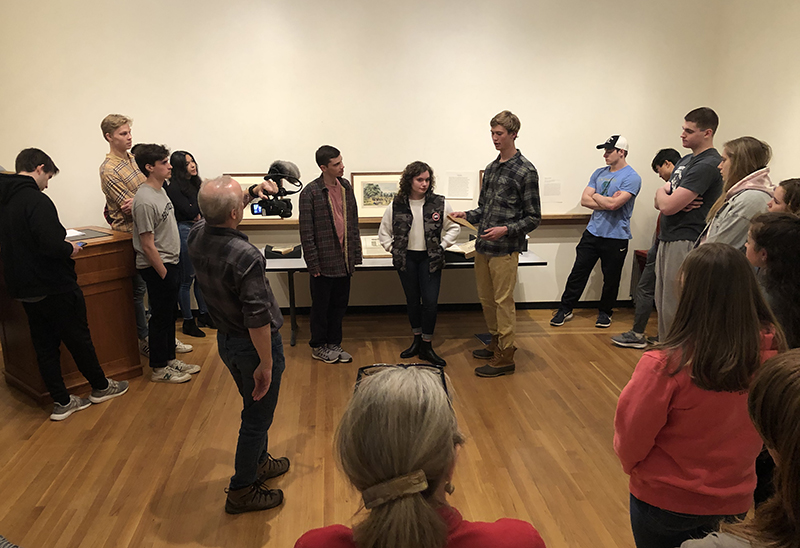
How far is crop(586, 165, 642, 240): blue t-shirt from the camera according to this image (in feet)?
14.8

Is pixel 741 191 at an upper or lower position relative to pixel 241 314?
upper

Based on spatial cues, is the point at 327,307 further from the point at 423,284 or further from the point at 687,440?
the point at 687,440

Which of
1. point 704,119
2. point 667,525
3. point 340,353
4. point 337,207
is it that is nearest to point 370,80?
point 337,207

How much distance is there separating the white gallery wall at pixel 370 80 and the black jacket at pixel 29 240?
192 cm

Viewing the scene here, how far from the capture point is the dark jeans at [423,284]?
3865 mm

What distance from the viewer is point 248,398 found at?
229 cm

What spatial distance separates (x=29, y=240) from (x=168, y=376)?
125cm

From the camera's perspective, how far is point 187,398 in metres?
3.46

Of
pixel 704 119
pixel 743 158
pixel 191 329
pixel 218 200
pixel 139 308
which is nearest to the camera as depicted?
Result: pixel 218 200

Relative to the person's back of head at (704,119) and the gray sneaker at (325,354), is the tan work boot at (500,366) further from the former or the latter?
the person's back of head at (704,119)

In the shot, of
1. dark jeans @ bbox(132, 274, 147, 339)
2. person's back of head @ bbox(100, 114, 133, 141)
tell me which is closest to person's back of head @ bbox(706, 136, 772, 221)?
person's back of head @ bbox(100, 114, 133, 141)

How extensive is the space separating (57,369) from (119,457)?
76 centimetres

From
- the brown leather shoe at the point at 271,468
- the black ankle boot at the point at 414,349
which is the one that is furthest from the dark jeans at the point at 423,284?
Result: the brown leather shoe at the point at 271,468

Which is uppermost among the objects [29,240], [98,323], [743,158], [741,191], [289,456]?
[743,158]
